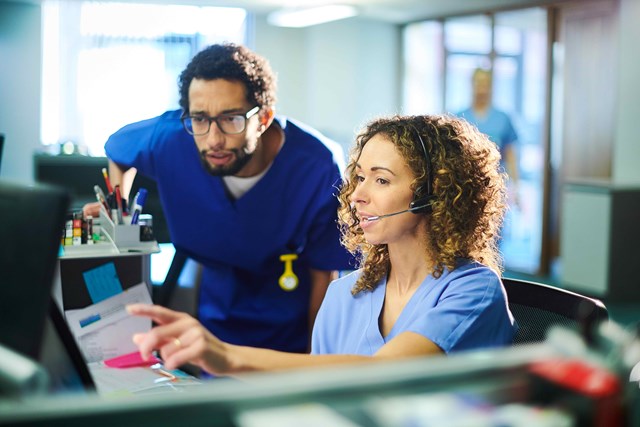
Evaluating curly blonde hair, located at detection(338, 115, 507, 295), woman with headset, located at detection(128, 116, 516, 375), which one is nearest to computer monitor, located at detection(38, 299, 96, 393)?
woman with headset, located at detection(128, 116, 516, 375)

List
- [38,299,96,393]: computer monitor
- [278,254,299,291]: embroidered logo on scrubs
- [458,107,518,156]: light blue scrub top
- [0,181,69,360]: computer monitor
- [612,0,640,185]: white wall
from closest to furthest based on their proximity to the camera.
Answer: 1. [0,181,69,360]: computer monitor
2. [38,299,96,393]: computer monitor
3. [278,254,299,291]: embroidered logo on scrubs
4. [612,0,640,185]: white wall
5. [458,107,518,156]: light blue scrub top

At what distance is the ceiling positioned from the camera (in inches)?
272

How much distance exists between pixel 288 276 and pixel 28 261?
1.29 meters

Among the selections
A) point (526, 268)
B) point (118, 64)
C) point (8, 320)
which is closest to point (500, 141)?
point (526, 268)

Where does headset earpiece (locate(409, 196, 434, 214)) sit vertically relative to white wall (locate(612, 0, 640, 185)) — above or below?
below

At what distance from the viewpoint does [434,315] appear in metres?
1.31

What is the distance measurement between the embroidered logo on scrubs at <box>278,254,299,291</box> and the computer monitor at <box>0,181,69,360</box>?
126 centimetres

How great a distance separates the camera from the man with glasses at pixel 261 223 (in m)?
2.02

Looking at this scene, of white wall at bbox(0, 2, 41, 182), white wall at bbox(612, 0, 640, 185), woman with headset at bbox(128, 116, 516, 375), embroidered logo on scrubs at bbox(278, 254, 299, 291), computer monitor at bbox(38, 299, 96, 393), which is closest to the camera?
computer monitor at bbox(38, 299, 96, 393)

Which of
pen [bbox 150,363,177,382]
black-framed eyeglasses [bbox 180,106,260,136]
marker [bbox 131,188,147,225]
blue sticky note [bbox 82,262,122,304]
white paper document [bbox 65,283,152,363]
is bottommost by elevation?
pen [bbox 150,363,177,382]

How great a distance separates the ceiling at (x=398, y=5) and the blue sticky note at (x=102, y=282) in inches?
217

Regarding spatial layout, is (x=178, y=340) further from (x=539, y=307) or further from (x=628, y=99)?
(x=628, y=99)

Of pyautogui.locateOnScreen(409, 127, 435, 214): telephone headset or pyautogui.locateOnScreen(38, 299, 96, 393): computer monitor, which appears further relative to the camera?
pyautogui.locateOnScreen(409, 127, 435, 214): telephone headset

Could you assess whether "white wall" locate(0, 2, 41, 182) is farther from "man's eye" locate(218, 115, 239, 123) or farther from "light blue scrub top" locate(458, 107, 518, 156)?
"man's eye" locate(218, 115, 239, 123)
